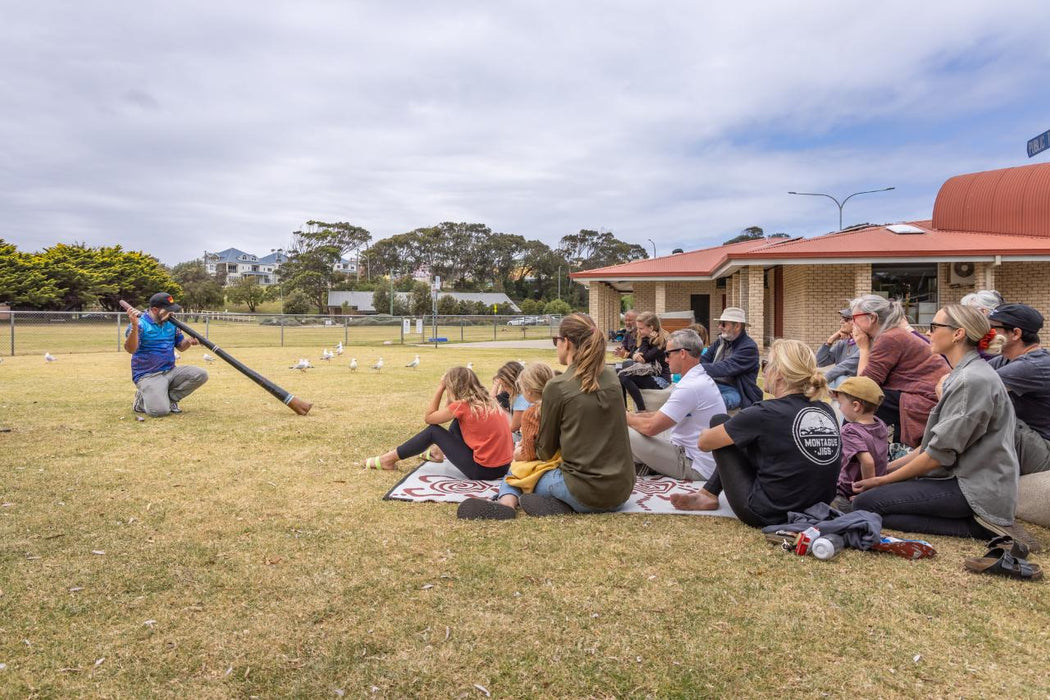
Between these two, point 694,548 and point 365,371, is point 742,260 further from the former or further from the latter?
point 694,548

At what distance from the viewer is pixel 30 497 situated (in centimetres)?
512

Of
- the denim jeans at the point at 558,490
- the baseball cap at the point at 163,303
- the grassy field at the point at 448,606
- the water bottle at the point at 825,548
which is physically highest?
the baseball cap at the point at 163,303

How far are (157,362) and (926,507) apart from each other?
8920 millimetres

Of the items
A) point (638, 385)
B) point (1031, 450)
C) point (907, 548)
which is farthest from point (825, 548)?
point (638, 385)

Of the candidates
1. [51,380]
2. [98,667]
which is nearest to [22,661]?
[98,667]

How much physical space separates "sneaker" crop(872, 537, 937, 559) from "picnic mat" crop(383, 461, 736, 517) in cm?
105

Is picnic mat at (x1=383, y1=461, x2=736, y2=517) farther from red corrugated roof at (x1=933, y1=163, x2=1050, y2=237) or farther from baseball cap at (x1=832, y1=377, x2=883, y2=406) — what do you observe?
red corrugated roof at (x1=933, y1=163, x2=1050, y2=237)

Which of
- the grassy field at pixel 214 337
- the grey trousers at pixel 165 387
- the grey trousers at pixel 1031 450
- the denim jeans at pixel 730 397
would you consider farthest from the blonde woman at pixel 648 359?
the grassy field at pixel 214 337

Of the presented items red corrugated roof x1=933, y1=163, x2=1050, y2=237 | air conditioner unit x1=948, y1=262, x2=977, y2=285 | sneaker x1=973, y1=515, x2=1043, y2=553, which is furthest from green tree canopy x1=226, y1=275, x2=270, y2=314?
sneaker x1=973, y1=515, x2=1043, y2=553

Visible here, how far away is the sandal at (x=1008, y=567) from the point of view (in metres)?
3.61

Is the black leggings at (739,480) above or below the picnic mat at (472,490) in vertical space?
above

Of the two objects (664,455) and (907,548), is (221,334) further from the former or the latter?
(907,548)

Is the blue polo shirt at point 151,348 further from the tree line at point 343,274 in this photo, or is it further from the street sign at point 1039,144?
the tree line at point 343,274

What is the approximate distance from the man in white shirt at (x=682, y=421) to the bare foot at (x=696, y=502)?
1.92 ft
